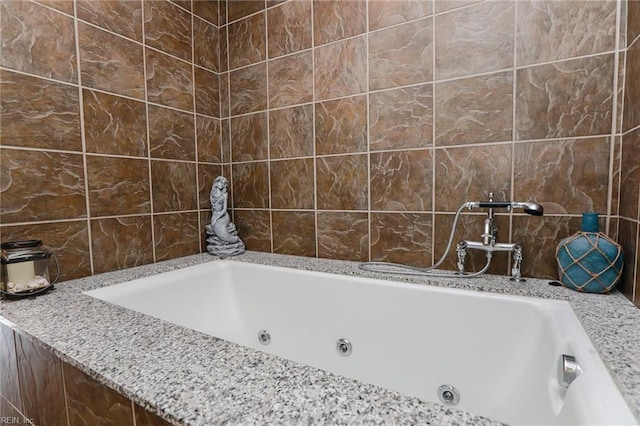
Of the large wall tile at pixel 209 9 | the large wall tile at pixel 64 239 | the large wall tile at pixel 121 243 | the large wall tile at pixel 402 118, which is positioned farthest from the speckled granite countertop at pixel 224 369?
the large wall tile at pixel 209 9

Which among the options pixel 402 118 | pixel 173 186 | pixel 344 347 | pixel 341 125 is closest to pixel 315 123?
pixel 341 125

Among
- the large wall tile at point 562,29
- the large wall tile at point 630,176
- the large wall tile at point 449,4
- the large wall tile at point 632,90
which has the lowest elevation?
the large wall tile at point 630,176

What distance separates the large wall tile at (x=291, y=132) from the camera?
1559mm

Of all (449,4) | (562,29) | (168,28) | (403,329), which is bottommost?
(403,329)

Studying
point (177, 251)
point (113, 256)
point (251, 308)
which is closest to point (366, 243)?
point (251, 308)

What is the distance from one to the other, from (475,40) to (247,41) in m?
1.13

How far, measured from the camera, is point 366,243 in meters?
1.45

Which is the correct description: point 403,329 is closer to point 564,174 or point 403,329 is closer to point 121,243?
point 564,174

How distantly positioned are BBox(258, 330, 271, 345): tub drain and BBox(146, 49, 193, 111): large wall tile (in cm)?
115

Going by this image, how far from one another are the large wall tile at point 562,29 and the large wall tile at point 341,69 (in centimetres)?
58

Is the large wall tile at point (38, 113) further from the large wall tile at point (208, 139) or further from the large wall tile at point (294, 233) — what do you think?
the large wall tile at point (294, 233)

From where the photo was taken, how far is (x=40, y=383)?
0.77 metres

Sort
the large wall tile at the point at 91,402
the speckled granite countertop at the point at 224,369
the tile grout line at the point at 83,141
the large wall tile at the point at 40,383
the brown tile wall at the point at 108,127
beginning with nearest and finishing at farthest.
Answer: the speckled granite countertop at the point at 224,369 → the large wall tile at the point at 91,402 → the large wall tile at the point at 40,383 → the brown tile wall at the point at 108,127 → the tile grout line at the point at 83,141

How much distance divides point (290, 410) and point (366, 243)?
40.1 inches
